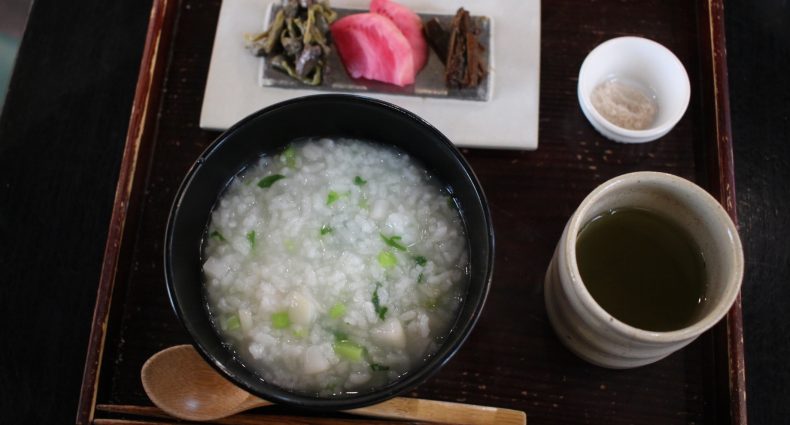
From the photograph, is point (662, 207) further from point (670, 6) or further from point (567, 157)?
point (670, 6)

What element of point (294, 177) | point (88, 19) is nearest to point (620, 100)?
point (294, 177)

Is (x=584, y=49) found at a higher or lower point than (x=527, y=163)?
higher

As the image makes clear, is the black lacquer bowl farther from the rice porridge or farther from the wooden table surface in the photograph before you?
the wooden table surface

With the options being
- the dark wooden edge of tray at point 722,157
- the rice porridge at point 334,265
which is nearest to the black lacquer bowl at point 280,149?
the rice porridge at point 334,265

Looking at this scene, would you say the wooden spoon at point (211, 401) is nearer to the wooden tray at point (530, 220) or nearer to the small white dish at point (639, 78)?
the wooden tray at point (530, 220)

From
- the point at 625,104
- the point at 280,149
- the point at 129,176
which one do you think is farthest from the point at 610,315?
the point at 129,176

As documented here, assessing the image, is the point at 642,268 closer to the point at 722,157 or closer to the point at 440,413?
the point at 722,157

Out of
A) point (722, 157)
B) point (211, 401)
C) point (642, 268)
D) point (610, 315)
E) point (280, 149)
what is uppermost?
A: point (722, 157)
